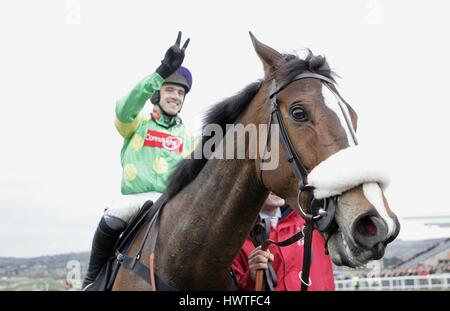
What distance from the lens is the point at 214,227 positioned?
3.24 m

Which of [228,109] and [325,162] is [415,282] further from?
[325,162]

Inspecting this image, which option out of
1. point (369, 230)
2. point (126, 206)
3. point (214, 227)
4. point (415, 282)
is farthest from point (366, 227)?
point (415, 282)

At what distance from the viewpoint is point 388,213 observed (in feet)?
7.76

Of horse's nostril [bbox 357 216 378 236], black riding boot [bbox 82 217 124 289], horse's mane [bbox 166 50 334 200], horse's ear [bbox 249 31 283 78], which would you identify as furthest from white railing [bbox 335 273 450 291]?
horse's nostril [bbox 357 216 378 236]

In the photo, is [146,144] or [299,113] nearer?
[299,113]

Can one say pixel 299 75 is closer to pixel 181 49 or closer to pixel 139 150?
pixel 181 49

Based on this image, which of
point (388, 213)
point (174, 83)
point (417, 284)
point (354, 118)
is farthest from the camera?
point (417, 284)

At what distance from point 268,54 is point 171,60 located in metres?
0.99

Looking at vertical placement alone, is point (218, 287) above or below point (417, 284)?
above

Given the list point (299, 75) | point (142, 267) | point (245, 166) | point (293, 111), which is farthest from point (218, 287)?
point (299, 75)

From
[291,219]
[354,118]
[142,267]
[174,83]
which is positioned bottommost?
[142,267]

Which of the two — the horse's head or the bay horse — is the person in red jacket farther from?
the horse's head

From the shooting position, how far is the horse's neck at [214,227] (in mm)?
3205

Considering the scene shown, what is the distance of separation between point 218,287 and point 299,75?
157cm
